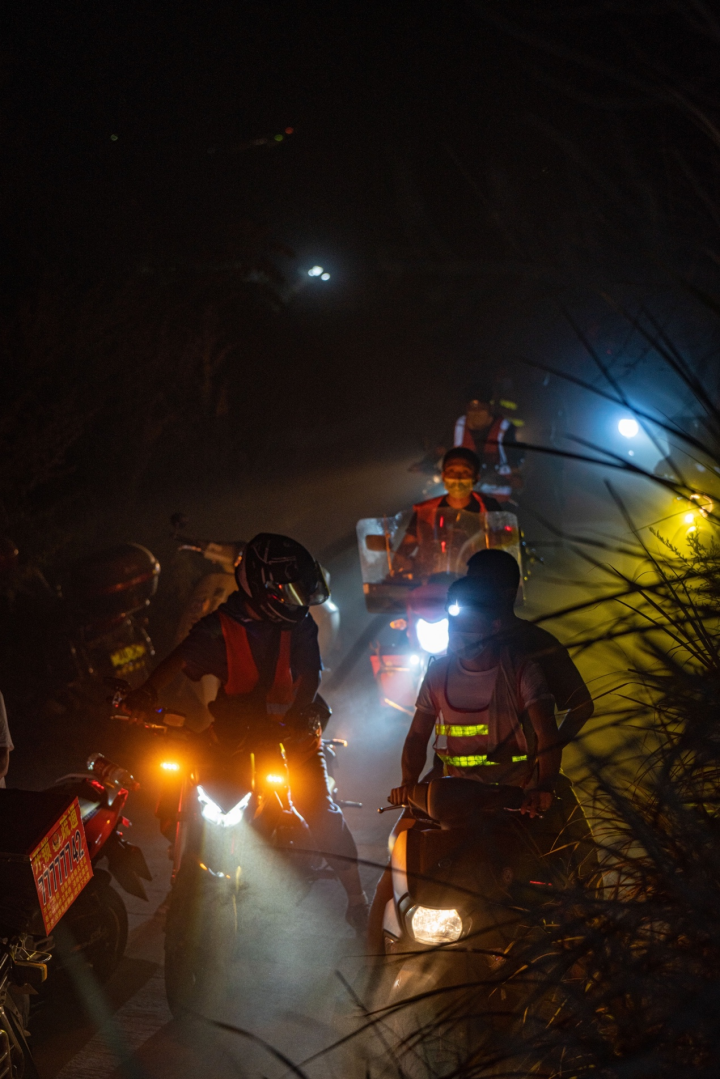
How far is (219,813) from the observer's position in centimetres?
387

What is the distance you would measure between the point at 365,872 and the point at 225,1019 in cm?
141

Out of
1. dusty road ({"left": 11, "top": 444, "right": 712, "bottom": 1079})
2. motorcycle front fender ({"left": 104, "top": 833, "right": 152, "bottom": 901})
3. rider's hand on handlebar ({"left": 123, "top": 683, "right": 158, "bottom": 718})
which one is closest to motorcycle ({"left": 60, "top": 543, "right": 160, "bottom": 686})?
dusty road ({"left": 11, "top": 444, "right": 712, "bottom": 1079})

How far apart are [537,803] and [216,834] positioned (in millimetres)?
1465

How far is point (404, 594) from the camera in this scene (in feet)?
21.5

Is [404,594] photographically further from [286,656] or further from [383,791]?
[286,656]

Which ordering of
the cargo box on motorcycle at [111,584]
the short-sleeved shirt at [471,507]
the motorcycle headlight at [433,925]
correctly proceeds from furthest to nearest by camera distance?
1. the cargo box on motorcycle at [111,584]
2. the short-sleeved shirt at [471,507]
3. the motorcycle headlight at [433,925]

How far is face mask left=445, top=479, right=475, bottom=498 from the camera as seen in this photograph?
22.5 ft

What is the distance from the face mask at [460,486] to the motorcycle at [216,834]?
3.06 m

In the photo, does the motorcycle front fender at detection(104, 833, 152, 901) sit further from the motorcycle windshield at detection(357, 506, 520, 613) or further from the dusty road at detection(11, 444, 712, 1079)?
the motorcycle windshield at detection(357, 506, 520, 613)

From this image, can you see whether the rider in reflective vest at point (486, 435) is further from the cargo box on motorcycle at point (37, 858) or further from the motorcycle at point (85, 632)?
the cargo box on motorcycle at point (37, 858)

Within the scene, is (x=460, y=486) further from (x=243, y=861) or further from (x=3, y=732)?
(x=3, y=732)

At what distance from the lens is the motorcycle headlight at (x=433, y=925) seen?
302 centimetres

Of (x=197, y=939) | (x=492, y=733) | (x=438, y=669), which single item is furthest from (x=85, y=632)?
(x=492, y=733)

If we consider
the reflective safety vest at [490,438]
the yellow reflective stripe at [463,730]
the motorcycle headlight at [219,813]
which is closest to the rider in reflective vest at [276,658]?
Answer: the motorcycle headlight at [219,813]
